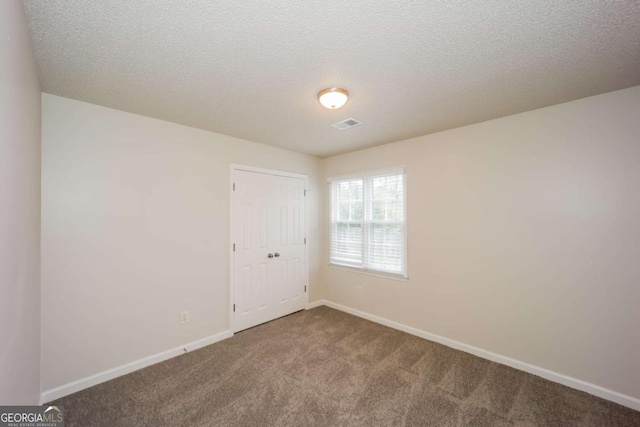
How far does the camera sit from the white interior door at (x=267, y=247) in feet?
11.1

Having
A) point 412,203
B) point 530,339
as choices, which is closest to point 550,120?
point 412,203

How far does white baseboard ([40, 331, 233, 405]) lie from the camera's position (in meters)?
2.09

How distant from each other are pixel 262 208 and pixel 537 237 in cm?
309

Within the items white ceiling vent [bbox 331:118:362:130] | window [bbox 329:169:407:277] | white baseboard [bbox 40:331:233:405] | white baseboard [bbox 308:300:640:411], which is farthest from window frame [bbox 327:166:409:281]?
white baseboard [bbox 40:331:233:405]

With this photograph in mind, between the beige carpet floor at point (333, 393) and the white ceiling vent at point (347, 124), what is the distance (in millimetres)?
2478

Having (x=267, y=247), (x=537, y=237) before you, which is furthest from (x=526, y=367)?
(x=267, y=247)

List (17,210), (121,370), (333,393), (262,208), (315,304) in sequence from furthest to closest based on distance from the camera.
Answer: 1. (315,304)
2. (262,208)
3. (121,370)
4. (333,393)
5. (17,210)

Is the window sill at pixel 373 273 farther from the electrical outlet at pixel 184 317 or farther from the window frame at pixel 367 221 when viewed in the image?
the electrical outlet at pixel 184 317

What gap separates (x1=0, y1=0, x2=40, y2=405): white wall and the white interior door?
1.82 meters

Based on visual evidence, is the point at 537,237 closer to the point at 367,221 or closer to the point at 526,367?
the point at 526,367

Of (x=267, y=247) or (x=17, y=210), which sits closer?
(x=17, y=210)

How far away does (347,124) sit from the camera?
9.37 ft

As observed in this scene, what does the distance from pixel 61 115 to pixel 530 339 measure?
4638mm

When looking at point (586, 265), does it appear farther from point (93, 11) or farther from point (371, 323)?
point (93, 11)
